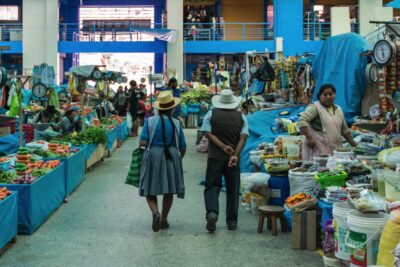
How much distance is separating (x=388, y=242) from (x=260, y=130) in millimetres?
6967

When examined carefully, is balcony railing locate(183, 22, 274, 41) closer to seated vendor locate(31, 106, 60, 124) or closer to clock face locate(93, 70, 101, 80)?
clock face locate(93, 70, 101, 80)

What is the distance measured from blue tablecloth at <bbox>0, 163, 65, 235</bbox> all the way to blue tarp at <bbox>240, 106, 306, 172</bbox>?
333 cm

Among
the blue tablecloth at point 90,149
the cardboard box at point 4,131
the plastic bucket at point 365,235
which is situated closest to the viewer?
the plastic bucket at point 365,235

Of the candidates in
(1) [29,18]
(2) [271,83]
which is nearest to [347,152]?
(2) [271,83]

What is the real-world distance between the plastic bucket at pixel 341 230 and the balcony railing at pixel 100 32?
25.3 meters

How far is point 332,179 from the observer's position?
517cm

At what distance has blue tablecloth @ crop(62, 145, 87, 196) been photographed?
25.9 feet

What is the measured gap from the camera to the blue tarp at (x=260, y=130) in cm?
943

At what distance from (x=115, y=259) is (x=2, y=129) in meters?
6.13

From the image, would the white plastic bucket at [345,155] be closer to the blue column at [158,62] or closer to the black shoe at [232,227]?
the black shoe at [232,227]

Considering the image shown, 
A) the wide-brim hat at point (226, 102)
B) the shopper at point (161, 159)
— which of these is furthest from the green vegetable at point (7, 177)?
the wide-brim hat at point (226, 102)

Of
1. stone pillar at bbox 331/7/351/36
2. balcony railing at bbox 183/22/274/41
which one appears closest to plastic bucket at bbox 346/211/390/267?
stone pillar at bbox 331/7/351/36

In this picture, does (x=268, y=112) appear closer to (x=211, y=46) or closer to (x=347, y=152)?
(x=347, y=152)

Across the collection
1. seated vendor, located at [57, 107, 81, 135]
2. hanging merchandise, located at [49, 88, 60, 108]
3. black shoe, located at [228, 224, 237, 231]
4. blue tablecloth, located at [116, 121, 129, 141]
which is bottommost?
black shoe, located at [228, 224, 237, 231]
